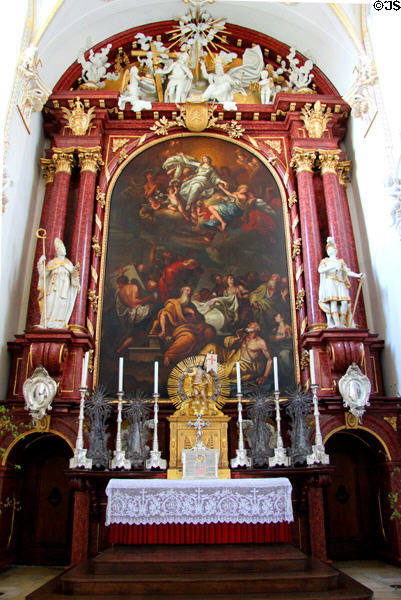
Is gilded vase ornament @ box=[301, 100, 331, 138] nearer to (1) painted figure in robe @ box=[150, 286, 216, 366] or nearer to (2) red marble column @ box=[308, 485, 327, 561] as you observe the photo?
(1) painted figure in robe @ box=[150, 286, 216, 366]

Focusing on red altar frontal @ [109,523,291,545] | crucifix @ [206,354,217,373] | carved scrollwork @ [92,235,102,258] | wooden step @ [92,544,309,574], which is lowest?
wooden step @ [92,544,309,574]

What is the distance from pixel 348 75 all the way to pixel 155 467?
8.08 metres

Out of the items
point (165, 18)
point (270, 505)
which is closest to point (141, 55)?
point (165, 18)

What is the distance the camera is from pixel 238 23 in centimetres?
1131

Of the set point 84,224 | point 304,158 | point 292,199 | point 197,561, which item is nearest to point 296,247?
point 292,199

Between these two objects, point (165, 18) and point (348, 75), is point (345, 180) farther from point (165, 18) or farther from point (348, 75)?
point (165, 18)

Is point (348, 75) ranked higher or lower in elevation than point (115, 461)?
higher

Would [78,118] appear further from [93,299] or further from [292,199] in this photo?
[292,199]

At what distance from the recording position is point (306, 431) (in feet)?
24.5

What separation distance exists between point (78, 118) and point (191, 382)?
575cm

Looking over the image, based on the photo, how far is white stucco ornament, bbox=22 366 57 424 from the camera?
7.61 meters

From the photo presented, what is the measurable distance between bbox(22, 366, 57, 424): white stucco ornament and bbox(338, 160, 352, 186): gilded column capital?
21.6 feet

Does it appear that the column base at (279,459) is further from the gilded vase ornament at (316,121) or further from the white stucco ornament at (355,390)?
the gilded vase ornament at (316,121)

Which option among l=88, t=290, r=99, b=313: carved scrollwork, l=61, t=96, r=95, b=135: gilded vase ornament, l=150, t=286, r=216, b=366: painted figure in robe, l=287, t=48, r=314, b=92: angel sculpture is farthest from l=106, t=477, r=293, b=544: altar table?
l=287, t=48, r=314, b=92: angel sculpture
